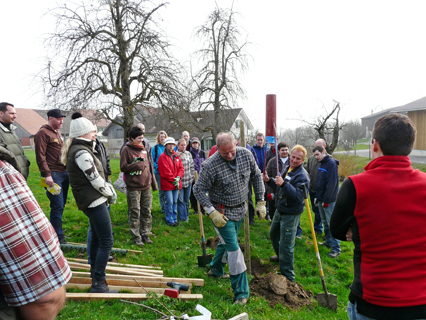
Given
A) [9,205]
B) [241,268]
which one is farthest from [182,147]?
[9,205]

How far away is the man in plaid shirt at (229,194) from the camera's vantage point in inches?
150

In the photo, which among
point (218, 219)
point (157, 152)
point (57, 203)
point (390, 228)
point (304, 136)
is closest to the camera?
point (390, 228)

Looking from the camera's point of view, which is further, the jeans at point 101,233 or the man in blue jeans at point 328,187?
the man in blue jeans at point 328,187

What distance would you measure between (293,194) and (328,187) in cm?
188

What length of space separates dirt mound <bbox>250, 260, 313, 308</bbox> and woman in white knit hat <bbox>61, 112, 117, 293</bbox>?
7.41 ft

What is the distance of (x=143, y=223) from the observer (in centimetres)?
590

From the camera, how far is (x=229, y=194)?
13.1 feet

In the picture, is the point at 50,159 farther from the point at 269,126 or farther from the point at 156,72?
the point at 156,72

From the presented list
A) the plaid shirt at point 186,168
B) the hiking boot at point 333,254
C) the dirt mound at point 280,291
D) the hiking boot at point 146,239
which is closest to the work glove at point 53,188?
the hiking boot at point 146,239

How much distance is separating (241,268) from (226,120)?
1795cm

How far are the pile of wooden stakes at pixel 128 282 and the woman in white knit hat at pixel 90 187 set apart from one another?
0.69 feet

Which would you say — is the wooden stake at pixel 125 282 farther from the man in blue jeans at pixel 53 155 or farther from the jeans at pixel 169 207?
the jeans at pixel 169 207

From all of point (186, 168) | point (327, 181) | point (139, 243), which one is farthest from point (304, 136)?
point (139, 243)

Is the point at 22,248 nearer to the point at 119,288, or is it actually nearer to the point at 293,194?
the point at 119,288
